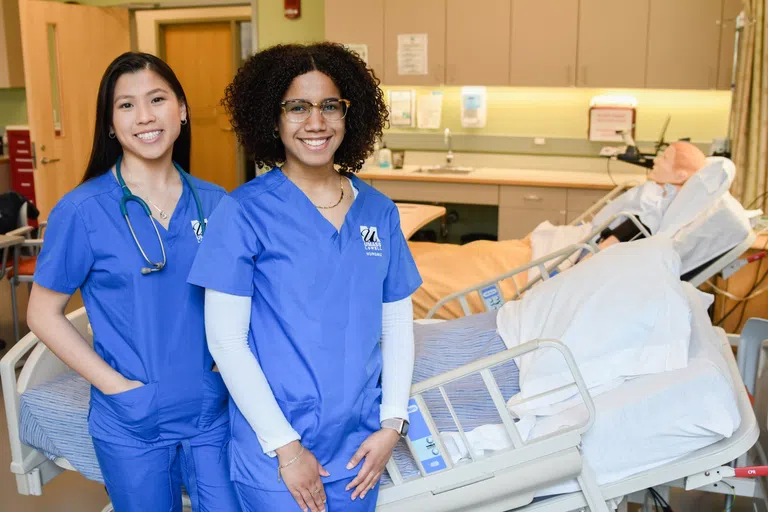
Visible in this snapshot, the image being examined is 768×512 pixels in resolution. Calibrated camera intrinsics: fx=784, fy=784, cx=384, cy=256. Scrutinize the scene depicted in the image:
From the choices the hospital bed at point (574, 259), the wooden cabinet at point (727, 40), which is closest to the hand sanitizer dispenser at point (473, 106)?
the wooden cabinet at point (727, 40)

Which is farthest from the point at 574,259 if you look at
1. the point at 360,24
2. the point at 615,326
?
the point at 360,24

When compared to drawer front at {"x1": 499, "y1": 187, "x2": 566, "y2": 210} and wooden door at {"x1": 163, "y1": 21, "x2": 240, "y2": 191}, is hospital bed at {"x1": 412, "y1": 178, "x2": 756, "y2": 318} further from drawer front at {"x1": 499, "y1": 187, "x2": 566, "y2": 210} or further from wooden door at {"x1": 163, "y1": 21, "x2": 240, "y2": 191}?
wooden door at {"x1": 163, "y1": 21, "x2": 240, "y2": 191}

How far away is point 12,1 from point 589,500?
620 cm

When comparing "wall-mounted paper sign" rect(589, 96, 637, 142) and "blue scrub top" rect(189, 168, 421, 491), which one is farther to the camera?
"wall-mounted paper sign" rect(589, 96, 637, 142)

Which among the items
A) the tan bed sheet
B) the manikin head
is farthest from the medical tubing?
the manikin head

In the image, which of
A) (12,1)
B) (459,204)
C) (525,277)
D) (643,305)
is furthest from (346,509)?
(12,1)

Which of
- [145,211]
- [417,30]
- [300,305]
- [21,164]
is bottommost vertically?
[21,164]

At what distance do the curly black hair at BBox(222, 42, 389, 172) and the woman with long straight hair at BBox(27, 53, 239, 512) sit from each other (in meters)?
0.22

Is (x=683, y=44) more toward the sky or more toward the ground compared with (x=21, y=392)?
more toward the sky

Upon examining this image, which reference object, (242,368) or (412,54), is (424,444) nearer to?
(242,368)

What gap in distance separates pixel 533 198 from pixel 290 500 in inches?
146

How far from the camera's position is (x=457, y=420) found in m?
1.69

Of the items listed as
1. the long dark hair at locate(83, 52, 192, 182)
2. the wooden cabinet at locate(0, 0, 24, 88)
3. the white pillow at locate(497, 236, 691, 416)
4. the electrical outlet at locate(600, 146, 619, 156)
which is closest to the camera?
the long dark hair at locate(83, 52, 192, 182)

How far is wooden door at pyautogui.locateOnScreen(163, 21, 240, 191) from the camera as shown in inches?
282
